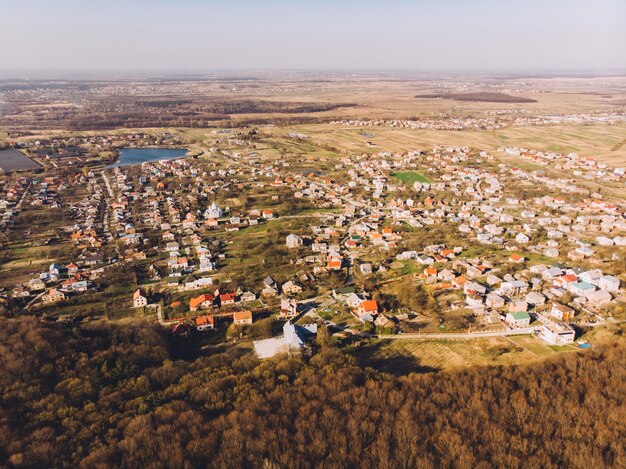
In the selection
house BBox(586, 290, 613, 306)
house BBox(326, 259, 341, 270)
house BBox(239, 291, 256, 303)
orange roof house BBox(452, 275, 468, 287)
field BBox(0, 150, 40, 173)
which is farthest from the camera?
field BBox(0, 150, 40, 173)

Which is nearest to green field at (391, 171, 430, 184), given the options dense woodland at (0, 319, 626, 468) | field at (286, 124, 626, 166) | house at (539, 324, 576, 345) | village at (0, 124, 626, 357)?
village at (0, 124, 626, 357)

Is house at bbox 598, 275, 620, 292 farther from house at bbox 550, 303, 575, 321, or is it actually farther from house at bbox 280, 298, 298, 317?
house at bbox 280, 298, 298, 317

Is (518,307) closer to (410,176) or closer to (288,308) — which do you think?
(288,308)

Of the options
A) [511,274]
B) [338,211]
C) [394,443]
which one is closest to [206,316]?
[394,443]

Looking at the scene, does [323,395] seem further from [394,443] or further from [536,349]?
[536,349]

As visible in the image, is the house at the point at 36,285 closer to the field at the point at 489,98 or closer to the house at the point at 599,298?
the house at the point at 599,298

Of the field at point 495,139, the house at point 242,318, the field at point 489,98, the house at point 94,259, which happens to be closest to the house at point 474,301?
the house at point 242,318
